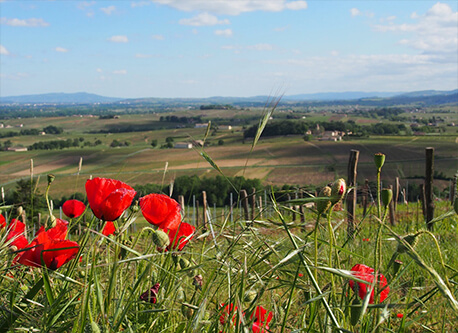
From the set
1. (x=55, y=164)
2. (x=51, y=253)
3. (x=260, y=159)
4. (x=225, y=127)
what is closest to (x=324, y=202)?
(x=51, y=253)

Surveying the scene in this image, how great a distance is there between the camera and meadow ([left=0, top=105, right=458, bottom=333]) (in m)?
0.92

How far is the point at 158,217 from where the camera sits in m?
1.19

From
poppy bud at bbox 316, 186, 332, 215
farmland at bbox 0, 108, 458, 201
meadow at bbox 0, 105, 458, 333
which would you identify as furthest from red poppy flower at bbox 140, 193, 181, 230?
farmland at bbox 0, 108, 458, 201

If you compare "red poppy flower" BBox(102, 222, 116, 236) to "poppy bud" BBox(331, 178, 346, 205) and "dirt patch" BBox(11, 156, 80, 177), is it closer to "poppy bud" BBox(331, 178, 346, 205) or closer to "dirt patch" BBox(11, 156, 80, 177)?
"poppy bud" BBox(331, 178, 346, 205)

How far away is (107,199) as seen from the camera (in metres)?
1.00

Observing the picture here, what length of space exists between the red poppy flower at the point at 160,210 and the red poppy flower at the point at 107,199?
5.3 inches

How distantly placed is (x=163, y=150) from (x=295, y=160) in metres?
16.9

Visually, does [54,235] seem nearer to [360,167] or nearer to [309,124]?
[360,167]

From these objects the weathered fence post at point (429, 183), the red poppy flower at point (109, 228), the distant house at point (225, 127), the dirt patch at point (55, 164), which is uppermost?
the red poppy flower at point (109, 228)

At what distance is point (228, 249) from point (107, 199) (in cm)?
30

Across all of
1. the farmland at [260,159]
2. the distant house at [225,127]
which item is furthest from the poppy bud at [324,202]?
the distant house at [225,127]

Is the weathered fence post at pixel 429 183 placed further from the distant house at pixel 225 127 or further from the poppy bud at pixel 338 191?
the distant house at pixel 225 127

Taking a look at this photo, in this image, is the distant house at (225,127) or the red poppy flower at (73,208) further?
the distant house at (225,127)

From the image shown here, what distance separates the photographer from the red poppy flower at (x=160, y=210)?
3.85 feet
